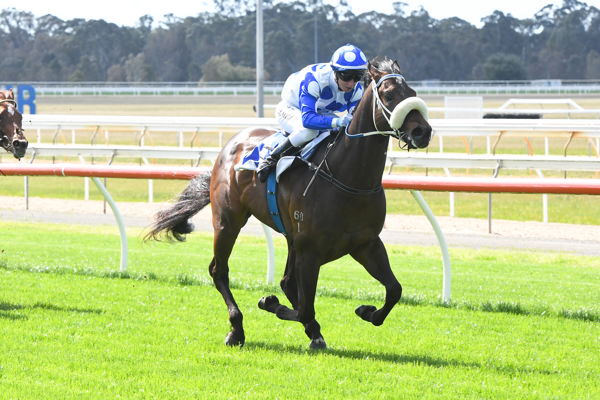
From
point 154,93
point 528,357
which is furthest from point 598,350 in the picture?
point 154,93

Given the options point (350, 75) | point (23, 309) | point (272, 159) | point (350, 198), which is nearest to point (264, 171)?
point (272, 159)

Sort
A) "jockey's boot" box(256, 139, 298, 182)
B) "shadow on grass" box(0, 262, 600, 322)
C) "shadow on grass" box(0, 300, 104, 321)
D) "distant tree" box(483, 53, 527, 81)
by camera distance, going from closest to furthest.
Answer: "jockey's boot" box(256, 139, 298, 182) < "shadow on grass" box(0, 300, 104, 321) < "shadow on grass" box(0, 262, 600, 322) < "distant tree" box(483, 53, 527, 81)

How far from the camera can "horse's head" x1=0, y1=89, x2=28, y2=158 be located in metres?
6.20

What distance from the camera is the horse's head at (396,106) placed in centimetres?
430

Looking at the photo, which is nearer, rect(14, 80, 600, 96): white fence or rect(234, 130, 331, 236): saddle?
rect(234, 130, 331, 236): saddle

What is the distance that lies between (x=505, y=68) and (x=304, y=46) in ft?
59.8

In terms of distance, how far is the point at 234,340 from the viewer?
5117 mm

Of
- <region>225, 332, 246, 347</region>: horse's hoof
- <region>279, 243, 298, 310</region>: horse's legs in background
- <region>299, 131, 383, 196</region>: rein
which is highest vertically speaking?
<region>299, 131, 383, 196</region>: rein

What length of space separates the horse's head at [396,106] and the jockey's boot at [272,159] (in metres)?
0.68

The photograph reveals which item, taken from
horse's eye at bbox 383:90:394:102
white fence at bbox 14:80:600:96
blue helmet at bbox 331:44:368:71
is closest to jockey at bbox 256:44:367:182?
blue helmet at bbox 331:44:368:71

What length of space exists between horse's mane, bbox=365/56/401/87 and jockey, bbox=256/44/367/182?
9 centimetres

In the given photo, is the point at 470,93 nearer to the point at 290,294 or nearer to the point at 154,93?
the point at 154,93

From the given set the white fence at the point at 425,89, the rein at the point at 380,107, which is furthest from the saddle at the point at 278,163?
the white fence at the point at 425,89

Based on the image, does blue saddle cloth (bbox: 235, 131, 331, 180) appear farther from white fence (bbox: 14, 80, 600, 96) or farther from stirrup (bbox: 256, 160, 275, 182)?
white fence (bbox: 14, 80, 600, 96)
